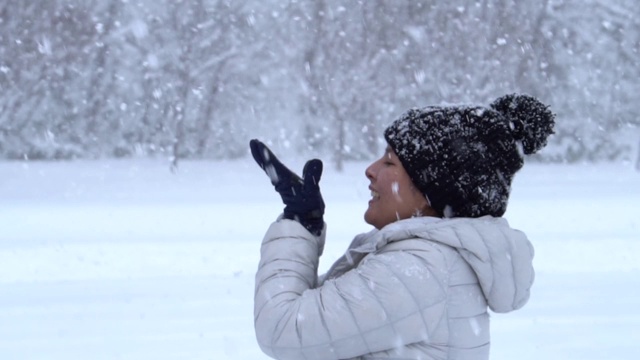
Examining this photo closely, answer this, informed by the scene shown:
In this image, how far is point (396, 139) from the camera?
1507 mm

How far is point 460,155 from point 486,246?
18 cm

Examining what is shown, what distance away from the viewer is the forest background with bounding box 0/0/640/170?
63.5 feet

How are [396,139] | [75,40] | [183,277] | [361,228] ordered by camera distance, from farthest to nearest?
[75,40], [361,228], [183,277], [396,139]

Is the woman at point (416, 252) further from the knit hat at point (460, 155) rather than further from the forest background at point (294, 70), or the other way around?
the forest background at point (294, 70)

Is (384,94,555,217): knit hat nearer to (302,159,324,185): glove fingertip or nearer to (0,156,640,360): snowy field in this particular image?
(302,159,324,185): glove fingertip

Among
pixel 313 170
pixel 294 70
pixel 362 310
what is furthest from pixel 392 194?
pixel 294 70

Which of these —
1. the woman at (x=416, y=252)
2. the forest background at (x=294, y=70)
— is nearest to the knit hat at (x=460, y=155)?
the woman at (x=416, y=252)

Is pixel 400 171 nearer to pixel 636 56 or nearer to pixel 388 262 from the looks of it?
pixel 388 262

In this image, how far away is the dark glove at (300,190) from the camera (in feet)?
4.98

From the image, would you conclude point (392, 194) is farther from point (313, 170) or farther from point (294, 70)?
point (294, 70)

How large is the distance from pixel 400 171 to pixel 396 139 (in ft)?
0.21

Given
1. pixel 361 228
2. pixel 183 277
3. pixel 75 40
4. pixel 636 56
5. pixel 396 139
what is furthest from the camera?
pixel 636 56

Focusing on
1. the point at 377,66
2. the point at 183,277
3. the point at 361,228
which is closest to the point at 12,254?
the point at 183,277

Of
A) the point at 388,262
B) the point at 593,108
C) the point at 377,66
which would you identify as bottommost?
the point at 593,108
